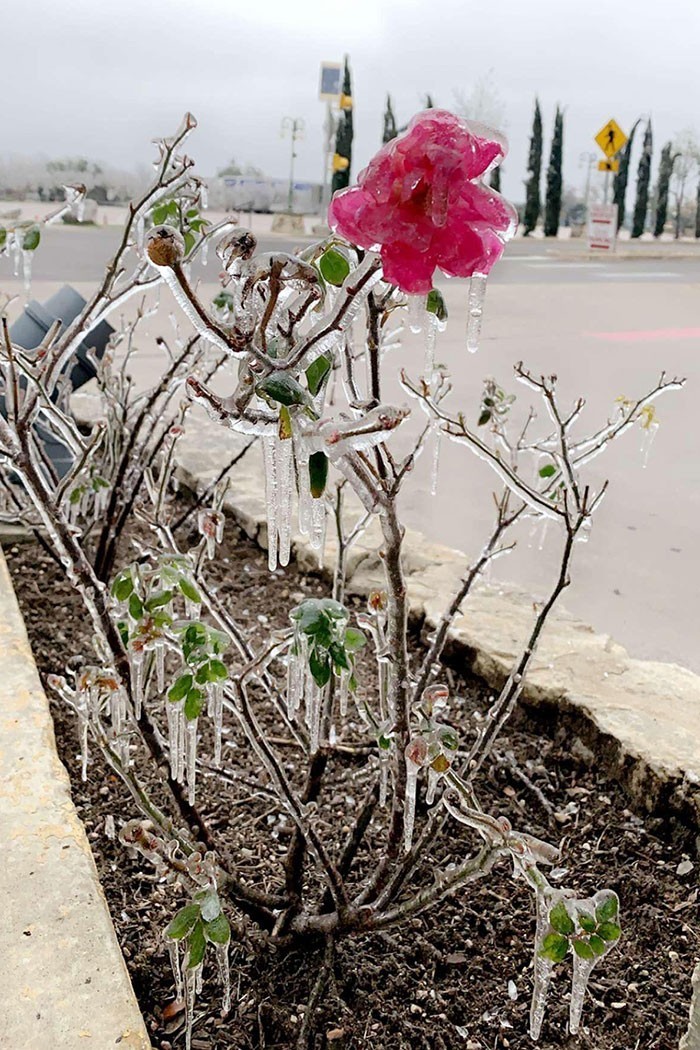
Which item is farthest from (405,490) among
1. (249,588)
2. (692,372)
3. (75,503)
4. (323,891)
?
(692,372)

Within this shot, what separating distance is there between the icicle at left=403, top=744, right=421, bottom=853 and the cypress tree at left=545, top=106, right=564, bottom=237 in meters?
24.3

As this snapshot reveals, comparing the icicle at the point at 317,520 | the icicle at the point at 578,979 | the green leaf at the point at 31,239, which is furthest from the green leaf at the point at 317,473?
the green leaf at the point at 31,239

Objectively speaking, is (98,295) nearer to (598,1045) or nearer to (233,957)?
(233,957)

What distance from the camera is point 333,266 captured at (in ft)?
2.28

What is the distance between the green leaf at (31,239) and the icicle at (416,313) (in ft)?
2.48

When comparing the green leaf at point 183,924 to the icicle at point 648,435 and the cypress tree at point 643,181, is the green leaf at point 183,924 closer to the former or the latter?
the icicle at point 648,435

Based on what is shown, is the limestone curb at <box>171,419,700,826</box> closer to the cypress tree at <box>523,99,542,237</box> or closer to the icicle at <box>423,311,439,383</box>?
the icicle at <box>423,311,439,383</box>

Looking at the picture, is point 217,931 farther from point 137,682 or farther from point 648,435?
point 648,435

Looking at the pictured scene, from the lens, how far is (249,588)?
213cm

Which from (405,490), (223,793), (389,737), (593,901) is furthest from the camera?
(405,490)

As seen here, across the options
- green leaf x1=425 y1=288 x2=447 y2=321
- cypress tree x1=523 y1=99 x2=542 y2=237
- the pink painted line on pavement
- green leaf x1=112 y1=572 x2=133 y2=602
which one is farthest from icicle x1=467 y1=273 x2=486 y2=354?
cypress tree x1=523 y1=99 x2=542 y2=237

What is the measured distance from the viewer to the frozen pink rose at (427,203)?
55 centimetres

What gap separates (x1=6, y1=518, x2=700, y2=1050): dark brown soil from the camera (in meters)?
1.02

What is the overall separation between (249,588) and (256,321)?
1520mm
